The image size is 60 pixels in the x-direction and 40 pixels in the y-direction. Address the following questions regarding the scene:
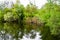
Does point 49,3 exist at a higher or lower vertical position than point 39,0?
lower

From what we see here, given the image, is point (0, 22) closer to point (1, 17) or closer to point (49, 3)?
point (1, 17)

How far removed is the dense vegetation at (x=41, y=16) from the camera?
144cm

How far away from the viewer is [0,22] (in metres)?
1.57

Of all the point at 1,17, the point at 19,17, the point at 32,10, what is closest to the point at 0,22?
the point at 1,17

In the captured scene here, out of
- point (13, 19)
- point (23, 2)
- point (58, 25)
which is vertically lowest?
point (58, 25)

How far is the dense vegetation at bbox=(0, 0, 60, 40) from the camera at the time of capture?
1436 millimetres

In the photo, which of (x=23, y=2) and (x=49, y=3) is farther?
(x=23, y=2)

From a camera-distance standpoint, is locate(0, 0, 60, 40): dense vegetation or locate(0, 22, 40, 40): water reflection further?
locate(0, 22, 40, 40): water reflection

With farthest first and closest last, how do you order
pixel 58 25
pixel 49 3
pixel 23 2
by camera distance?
pixel 23 2 → pixel 49 3 → pixel 58 25

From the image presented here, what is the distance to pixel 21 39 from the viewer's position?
1567 mm

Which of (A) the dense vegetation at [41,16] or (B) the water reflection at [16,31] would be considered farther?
(B) the water reflection at [16,31]

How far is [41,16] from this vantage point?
149 cm

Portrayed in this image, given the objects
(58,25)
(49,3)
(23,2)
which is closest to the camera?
(58,25)

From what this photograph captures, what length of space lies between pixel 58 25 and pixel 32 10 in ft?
0.82
